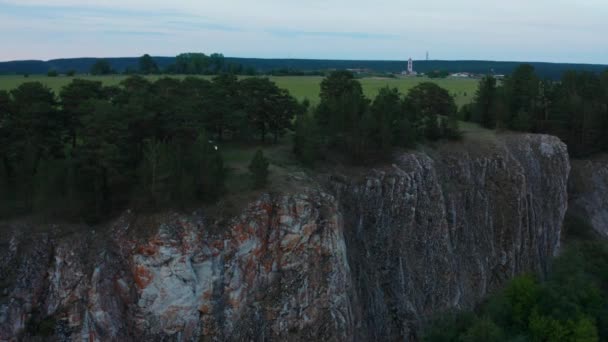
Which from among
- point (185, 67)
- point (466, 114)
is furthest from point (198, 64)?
point (466, 114)

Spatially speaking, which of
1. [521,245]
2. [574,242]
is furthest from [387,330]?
[574,242]

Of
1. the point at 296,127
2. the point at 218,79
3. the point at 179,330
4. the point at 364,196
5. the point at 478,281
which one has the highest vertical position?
the point at 218,79

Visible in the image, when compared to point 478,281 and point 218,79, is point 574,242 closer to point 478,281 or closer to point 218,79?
point 478,281

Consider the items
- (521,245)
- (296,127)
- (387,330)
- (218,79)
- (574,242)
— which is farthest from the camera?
(574,242)

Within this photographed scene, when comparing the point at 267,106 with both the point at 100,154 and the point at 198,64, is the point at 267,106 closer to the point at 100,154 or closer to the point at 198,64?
the point at 100,154

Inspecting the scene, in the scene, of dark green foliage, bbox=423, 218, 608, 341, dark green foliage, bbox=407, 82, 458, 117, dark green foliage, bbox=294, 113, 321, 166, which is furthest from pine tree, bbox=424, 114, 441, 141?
dark green foliage, bbox=423, 218, 608, 341
